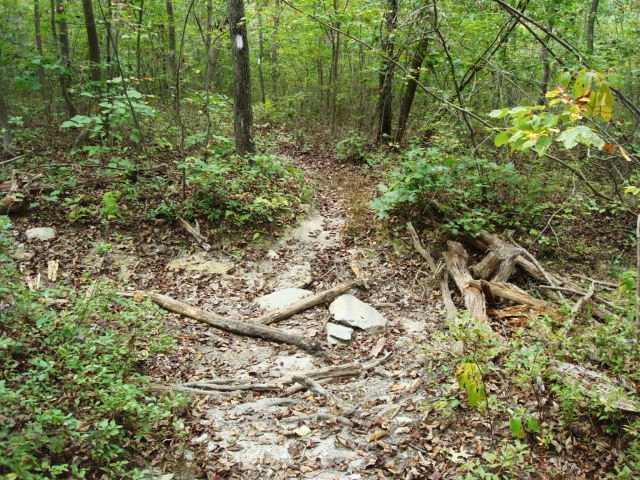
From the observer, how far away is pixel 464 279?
A: 6305 millimetres

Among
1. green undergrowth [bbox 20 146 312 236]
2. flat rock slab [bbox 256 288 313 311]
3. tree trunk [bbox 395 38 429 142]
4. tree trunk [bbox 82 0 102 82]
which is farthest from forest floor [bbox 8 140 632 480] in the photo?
tree trunk [bbox 395 38 429 142]

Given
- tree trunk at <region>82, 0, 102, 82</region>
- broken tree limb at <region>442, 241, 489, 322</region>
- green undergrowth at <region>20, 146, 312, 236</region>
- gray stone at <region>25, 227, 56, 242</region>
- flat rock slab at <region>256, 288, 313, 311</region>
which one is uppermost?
tree trunk at <region>82, 0, 102, 82</region>

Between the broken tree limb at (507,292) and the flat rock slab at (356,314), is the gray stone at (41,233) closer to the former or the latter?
the flat rock slab at (356,314)

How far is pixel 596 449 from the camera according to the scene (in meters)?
3.31

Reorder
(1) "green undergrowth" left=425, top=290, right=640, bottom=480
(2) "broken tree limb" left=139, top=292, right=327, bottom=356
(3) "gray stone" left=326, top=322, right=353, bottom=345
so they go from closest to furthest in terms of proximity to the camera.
A: 1. (1) "green undergrowth" left=425, top=290, right=640, bottom=480
2. (2) "broken tree limb" left=139, top=292, right=327, bottom=356
3. (3) "gray stone" left=326, top=322, right=353, bottom=345

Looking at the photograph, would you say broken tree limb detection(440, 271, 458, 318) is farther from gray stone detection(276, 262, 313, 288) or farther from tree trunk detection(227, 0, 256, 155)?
tree trunk detection(227, 0, 256, 155)

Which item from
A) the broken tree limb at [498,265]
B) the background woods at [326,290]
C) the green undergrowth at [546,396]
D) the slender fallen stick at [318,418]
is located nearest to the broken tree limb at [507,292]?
the background woods at [326,290]

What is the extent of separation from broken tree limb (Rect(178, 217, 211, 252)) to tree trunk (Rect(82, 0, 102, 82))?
14.2 ft

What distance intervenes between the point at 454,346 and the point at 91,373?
3742mm

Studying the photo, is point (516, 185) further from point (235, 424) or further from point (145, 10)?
point (145, 10)

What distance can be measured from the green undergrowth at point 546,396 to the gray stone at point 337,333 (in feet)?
4.94

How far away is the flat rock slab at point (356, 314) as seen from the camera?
5707 mm

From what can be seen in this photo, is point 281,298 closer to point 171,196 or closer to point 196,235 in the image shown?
point 196,235

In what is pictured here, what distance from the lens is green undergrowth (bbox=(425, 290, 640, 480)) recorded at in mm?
3170
